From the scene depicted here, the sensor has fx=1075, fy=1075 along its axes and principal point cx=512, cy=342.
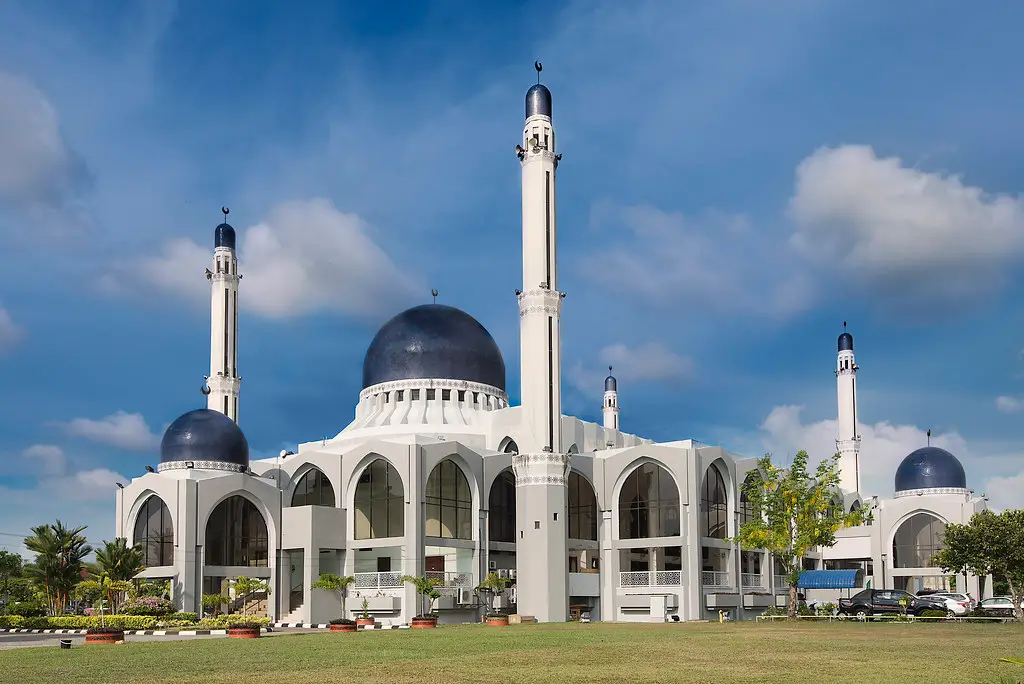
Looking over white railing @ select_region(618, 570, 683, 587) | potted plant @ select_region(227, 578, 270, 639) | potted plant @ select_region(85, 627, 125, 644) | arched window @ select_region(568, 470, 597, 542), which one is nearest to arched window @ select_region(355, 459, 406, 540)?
potted plant @ select_region(227, 578, 270, 639)

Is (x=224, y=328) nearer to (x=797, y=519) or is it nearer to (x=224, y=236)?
(x=224, y=236)

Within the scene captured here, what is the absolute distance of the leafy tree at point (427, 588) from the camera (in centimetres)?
4822

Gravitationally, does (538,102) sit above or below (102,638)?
above

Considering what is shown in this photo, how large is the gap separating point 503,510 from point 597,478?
5.40 metres

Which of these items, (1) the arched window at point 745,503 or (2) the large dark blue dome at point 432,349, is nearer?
(1) the arched window at point 745,503

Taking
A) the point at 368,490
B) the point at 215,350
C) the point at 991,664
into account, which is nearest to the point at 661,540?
the point at 368,490

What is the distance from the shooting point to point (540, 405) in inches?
2029

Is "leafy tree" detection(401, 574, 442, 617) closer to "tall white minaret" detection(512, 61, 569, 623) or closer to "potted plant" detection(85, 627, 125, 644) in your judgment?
"tall white minaret" detection(512, 61, 569, 623)

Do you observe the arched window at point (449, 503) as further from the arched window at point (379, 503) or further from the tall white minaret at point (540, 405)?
the tall white minaret at point (540, 405)

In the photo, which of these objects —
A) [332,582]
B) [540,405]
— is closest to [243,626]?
[332,582]

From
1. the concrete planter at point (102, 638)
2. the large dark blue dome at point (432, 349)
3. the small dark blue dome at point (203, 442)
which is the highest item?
the large dark blue dome at point (432, 349)

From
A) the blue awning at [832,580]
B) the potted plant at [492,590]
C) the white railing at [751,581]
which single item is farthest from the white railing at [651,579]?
the blue awning at [832,580]

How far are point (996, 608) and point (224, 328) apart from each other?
4558 cm

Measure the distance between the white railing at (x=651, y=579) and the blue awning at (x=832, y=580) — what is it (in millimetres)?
7902
